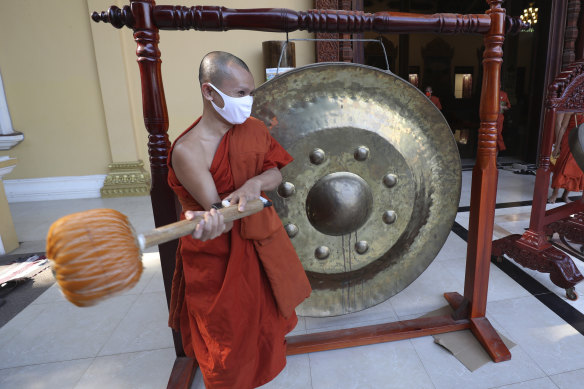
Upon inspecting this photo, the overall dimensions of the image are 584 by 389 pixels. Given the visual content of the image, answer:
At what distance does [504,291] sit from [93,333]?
2.23 meters

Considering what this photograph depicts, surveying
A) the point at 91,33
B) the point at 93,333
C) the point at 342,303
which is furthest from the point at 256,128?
the point at 91,33

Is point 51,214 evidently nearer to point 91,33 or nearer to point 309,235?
point 91,33

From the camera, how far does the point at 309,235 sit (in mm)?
1392

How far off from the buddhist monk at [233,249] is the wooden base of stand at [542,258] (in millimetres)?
1650

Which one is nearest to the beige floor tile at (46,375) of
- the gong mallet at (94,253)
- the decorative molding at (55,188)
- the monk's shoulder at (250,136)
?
the gong mallet at (94,253)

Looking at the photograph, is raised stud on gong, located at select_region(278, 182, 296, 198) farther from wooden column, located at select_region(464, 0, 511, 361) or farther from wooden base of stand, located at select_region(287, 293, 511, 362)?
wooden column, located at select_region(464, 0, 511, 361)

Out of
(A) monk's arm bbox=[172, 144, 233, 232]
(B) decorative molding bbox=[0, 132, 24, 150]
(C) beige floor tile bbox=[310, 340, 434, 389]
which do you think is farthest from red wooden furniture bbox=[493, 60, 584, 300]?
(B) decorative molding bbox=[0, 132, 24, 150]

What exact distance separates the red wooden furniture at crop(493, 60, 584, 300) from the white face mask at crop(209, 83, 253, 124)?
1991 millimetres

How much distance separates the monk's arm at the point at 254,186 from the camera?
85 centimetres

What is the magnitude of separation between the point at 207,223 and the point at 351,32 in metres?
0.93

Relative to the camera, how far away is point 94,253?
0.62m

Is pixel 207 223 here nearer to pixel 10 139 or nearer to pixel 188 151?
pixel 188 151

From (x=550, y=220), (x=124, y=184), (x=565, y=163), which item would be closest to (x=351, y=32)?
(x=550, y=220)

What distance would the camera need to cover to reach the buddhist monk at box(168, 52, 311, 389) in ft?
2.97
